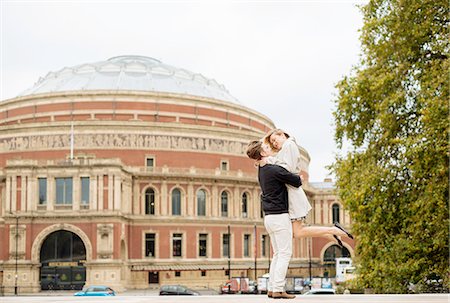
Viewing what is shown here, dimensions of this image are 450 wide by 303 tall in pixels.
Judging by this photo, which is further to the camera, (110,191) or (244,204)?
(244,204)

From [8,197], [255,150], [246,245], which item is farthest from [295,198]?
[246,245]

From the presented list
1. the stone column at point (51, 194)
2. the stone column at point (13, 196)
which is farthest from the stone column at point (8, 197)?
the stone column at point (51, 194)

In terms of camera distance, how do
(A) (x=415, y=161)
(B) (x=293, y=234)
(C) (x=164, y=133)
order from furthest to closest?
(C) (x=164, y=133), (A) (x=415, y=161), (B) (x=293, y=234)

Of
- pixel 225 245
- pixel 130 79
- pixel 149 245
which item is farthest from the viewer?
pixel 130 79

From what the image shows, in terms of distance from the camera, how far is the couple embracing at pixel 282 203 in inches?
383

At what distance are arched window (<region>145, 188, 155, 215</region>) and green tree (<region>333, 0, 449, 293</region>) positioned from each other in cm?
3299

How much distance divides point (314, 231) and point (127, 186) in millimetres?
46145

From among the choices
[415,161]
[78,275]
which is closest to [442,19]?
[415,161]

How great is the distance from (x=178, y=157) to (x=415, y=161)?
Result: 38145 mm

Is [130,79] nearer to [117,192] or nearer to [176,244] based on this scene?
[176,244]

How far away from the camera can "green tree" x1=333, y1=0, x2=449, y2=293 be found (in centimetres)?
2156

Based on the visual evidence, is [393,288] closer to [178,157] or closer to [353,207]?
[353,207]

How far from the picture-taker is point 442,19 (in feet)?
77.3

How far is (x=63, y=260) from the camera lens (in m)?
51.3
